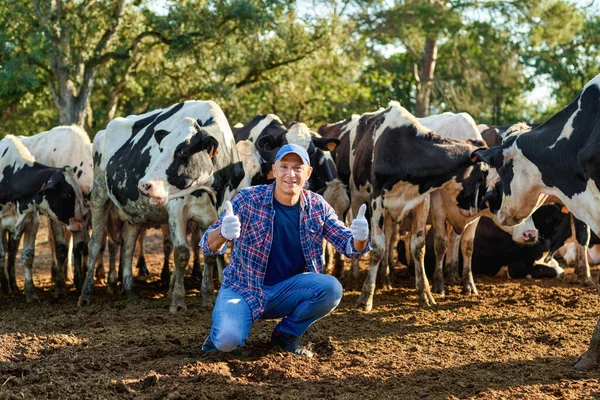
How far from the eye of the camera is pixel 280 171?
589 cm

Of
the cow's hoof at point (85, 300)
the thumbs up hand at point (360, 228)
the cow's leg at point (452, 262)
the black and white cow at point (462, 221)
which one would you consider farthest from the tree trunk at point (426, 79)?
the thumbs up hand at point (360, 228)

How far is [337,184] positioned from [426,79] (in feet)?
53.8

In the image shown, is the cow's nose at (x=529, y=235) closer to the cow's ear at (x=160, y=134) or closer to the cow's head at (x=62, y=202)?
the cow's ear at (x=160, y=134)

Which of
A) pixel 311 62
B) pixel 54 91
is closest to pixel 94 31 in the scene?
pixel 54 91

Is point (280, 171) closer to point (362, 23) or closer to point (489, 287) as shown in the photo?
point (489, 287)

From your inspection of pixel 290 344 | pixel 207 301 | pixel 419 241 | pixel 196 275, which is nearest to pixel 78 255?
pixel 196 275

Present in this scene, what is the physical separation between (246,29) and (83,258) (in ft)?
26.5

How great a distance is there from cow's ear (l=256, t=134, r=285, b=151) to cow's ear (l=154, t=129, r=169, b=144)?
193 cm

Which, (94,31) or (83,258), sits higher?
(94,31)

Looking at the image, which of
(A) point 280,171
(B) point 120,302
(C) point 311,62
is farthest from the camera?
(C) point 311,62

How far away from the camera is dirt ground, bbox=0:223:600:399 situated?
5336mm

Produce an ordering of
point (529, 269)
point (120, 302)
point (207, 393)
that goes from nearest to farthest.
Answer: point (207, 393)
point (120, 302)
point (529, 269)

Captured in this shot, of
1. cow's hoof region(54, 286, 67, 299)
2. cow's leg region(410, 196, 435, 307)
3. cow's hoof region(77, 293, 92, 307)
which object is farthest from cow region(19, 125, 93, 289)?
cow's leg region(410, 196, 435, 307)

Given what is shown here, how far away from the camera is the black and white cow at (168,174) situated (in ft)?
27.5
